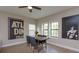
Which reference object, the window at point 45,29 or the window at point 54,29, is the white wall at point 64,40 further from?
the window at point 45,29

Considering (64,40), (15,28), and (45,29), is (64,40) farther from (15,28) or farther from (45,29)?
(15,28)

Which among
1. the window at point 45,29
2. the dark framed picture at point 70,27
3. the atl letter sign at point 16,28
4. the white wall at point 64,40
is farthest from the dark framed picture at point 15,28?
the dark framed picture at point 70,27

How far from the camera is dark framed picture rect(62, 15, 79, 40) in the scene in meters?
4.28

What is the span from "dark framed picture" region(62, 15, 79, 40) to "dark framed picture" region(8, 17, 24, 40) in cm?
358

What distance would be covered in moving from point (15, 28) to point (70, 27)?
4166 mm

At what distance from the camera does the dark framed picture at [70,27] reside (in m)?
4.28

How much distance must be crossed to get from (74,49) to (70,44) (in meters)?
0.37

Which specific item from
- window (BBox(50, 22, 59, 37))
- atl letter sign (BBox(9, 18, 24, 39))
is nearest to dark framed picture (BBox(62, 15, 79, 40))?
window (BBox(50, 22, 59, 37))

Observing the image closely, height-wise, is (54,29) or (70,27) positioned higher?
(70,27)

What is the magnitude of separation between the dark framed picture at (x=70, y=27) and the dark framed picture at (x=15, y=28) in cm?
358

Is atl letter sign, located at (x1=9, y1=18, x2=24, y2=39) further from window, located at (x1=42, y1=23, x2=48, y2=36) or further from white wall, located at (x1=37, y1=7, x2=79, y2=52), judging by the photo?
white wall, located at (x1=37, y1=7, x2=79, y2=52)

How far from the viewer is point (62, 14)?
5.23m

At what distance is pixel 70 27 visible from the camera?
4.60 m

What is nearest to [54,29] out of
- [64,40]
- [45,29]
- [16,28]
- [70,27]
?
[45,29]
